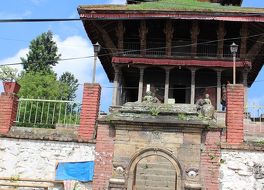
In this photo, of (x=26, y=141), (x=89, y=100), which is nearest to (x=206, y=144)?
(x=89, y=100)

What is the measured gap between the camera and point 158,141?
32.7 feet

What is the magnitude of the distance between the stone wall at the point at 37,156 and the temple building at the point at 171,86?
63 centimetres

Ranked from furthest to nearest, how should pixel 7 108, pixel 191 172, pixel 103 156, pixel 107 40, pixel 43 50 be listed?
pixel 43 50, pixel 107 40, pixel 7 108, pixel 103 156, pixel 191 172

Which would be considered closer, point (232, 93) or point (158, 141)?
point (158, 141)

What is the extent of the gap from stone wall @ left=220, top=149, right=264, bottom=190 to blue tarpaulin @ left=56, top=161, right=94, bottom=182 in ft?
10.1

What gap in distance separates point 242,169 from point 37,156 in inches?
194

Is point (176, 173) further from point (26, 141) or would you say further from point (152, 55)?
point (152, 55)

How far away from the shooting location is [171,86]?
21281mm

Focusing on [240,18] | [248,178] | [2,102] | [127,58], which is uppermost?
[240,18]

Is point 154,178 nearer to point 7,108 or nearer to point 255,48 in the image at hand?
point 7,108

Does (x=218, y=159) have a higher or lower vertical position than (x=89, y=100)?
lower

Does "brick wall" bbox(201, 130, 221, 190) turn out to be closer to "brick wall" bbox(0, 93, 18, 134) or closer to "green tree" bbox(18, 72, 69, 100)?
"brick wall" bbox(0, 93, 18, 134)

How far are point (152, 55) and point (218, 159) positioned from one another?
10.6 meters

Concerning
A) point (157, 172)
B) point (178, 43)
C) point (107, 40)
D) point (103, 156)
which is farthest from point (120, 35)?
point (157, 172)
